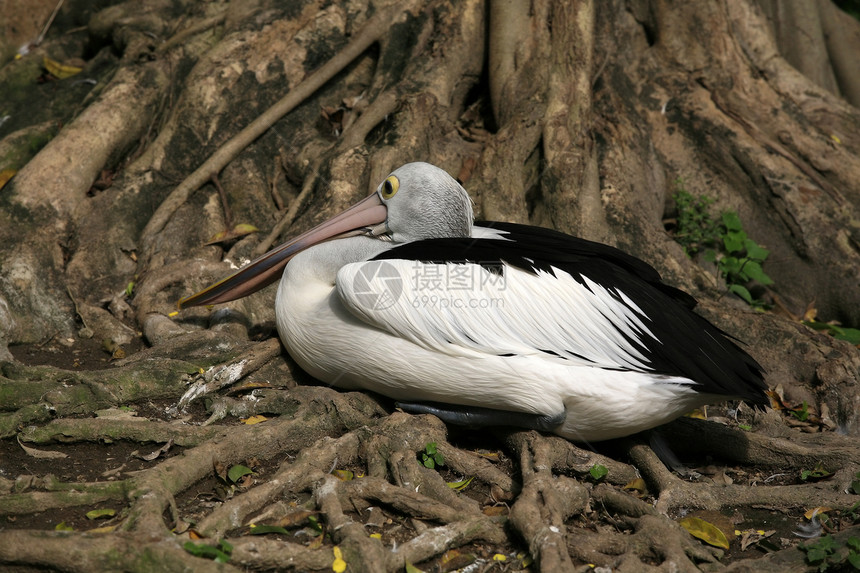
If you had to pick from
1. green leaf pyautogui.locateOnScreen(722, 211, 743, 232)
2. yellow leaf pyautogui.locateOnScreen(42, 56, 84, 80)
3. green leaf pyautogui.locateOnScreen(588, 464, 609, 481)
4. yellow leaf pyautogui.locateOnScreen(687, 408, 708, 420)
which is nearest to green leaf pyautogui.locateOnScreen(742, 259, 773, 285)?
green leaf pyautogui.locateOnScreen(722, 211, 743, 232)

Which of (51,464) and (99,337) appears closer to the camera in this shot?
(51,464)

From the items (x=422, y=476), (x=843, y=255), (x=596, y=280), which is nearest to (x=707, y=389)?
(x=596, y=280)

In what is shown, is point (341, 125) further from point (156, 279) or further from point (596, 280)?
point (596, 280)

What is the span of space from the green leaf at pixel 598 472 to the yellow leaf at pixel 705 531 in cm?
45

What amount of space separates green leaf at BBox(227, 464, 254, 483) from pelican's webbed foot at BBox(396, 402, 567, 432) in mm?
880

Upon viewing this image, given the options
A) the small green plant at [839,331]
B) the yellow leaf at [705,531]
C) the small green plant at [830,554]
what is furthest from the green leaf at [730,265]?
the small green plant at [830,554]

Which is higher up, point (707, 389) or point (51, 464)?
point (707, 389)

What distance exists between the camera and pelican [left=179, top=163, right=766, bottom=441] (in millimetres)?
3699

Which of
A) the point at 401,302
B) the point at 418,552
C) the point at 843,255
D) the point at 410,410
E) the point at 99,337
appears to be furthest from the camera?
the point at 843,255

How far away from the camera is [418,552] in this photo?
2.95 meters

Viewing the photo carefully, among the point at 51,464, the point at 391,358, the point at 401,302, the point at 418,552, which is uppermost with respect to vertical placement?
the point at 401,302

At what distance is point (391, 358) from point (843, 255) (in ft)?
12.9

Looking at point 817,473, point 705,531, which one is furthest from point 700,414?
point 705,531

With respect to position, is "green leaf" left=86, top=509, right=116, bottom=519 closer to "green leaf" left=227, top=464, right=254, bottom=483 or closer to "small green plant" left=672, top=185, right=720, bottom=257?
"green leaf" left=227, top=464, right=254, bottom=483
